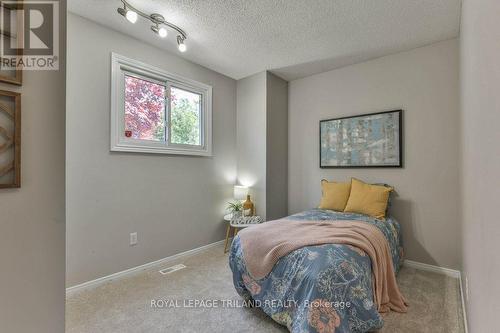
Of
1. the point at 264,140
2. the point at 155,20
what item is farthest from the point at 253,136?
the point at 155,20

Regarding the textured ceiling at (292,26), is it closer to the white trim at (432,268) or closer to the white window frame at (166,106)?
the white window frame at (166,106)

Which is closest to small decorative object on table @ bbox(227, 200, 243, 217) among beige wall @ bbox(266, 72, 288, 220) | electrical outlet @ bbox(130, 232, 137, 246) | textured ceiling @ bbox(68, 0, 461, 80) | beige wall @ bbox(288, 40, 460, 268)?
beige wall @ bbox(266, 72, 288, 220)

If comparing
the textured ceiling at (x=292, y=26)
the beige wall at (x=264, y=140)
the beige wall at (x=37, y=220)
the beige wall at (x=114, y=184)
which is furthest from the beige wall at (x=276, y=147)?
the beige wall at (x=37, y=220)

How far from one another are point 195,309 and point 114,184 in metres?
1.50

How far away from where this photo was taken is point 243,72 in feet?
12.0

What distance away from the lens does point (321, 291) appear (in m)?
1.44

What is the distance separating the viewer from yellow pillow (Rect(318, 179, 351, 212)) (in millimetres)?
2984

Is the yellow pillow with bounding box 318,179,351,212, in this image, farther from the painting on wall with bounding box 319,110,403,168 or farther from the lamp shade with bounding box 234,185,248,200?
the lamp shade with bounding box 234,185,248,200

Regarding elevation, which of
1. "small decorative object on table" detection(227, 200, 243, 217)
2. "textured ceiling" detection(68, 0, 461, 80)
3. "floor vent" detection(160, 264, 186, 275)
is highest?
"textured ceiling" detection(68, 0, 461, 80)

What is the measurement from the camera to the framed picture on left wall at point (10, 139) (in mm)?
840

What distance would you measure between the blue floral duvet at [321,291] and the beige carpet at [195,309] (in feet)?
0.79

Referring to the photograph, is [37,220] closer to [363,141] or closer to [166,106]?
[166,106]

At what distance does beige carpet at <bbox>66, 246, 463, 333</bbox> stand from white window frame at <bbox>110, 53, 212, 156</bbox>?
4.62 ft

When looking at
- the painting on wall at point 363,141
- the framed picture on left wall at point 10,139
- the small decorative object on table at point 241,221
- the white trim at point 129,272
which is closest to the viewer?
the framed picture on left wall at point 10,139
